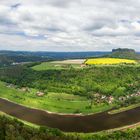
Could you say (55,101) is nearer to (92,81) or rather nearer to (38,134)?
(92,81)

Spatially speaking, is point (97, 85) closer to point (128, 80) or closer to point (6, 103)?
point (128, 80)

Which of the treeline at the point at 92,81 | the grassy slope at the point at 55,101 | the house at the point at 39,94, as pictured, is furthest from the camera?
the treeline at the point at 92,81

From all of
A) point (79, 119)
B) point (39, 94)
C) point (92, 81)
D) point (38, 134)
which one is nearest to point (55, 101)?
point (39, 94)

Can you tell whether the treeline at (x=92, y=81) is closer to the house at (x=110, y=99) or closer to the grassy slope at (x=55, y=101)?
the house at (x=110, y=99)

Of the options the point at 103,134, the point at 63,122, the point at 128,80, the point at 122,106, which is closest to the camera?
the point at 103,134

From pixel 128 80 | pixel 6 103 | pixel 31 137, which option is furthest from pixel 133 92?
pixel 31 137

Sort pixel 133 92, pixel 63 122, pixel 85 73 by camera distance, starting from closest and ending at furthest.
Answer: pixel 63 122, pixel 133 92, pixel 85 73

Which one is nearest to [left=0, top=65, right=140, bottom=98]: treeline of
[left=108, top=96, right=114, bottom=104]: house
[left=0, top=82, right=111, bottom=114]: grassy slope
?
[left=108, top=96, right=114, bottom=104]: house

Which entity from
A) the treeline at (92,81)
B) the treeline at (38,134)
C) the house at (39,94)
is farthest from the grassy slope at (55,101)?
the treeline at (38,134)

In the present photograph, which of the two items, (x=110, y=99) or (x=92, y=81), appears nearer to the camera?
(x=110, y=99)
